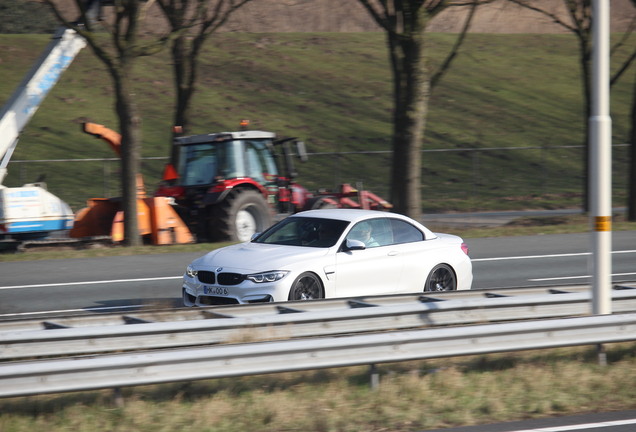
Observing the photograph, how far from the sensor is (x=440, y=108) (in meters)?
45.1

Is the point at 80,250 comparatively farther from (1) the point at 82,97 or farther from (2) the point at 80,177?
(1) the point at 82,97

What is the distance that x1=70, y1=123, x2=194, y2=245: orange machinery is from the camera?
19062 mm

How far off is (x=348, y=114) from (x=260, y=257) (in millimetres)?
31835

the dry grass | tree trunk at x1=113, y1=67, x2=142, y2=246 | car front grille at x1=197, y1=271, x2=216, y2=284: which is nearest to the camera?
the dry grass

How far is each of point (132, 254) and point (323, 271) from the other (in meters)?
7.62

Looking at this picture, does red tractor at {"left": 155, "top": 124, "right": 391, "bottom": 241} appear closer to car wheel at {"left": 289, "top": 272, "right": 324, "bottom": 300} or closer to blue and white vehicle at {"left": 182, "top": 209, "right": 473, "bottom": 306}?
blue and white vehicle at {"left": 182, "top": 209, "right": 473, "bottom": 306}

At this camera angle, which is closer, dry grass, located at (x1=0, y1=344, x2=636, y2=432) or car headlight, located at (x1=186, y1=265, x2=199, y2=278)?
dry grass, located at (x1=0, y1=344, x2=636, y2=432)

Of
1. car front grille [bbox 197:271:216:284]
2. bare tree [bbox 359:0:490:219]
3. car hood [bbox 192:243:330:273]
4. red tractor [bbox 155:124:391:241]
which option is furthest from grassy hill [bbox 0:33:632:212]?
car front grille [bbox 197:271:216:284]

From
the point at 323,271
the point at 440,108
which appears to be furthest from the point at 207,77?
the point at 323,271

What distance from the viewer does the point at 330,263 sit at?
1144 cm

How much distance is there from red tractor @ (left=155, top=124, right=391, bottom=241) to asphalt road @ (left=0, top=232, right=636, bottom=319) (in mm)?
1429

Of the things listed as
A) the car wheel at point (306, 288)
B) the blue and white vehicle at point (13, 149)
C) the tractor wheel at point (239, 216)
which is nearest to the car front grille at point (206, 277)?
the car wheel at point (306, 288)

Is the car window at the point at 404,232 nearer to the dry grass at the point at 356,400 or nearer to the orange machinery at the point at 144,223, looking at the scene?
A: the dry grass at the point at 356,400

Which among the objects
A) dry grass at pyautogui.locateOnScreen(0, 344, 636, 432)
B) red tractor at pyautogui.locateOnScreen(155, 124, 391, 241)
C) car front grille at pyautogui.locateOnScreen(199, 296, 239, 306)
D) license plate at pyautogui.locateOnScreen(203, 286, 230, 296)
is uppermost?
red tractor at pyautogui.locateOnScreen(155, 124, 391, 241)
